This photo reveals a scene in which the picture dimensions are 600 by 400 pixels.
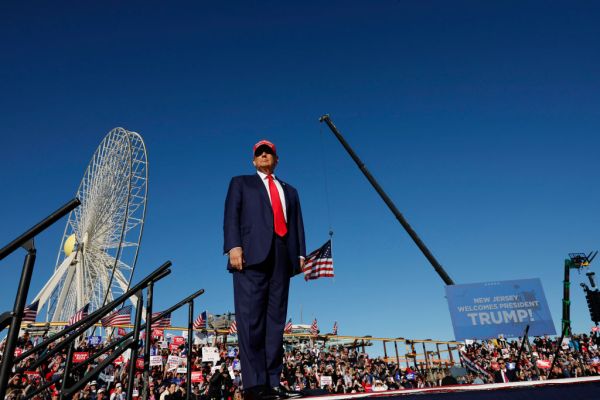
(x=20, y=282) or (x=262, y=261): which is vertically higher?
(x=262, y=261)

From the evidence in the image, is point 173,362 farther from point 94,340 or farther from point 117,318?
point 94,340

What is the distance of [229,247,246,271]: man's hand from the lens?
3.04 m

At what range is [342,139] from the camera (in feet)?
53.7

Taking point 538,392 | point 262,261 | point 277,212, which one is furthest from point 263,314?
point 538,392

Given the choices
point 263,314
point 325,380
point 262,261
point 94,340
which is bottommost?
point 325,380

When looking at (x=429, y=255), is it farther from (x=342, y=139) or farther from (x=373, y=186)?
(x=342, y=139)

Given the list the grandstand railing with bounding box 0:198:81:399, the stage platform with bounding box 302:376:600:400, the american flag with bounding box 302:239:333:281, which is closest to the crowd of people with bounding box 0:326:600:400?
the american flag with bounding box 302:239:333:281

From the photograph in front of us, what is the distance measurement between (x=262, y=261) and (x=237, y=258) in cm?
19

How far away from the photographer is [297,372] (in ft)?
50.3

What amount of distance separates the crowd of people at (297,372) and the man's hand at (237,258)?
203 inches

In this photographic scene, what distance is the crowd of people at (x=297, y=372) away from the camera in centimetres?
1053

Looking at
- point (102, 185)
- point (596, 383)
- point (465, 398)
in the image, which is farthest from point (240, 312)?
point (102, 185)

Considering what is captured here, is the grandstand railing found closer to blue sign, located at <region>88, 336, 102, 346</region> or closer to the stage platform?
the stage platform

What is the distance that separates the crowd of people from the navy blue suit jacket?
201 inches
